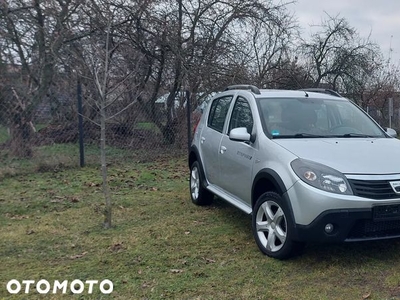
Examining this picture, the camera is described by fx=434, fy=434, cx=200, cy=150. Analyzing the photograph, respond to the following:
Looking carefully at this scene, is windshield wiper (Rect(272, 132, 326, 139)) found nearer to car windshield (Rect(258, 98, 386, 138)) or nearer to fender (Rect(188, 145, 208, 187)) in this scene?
car windshield (Rect(258, 98, 386, 138))

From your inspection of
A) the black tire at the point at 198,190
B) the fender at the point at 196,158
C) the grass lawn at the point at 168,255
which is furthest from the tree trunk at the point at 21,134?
the black tire at the point at 198,190

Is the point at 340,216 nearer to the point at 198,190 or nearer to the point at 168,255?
the point at 168,255

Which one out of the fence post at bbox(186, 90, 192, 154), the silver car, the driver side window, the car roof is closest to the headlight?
the silver car

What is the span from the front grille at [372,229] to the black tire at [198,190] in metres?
2.64

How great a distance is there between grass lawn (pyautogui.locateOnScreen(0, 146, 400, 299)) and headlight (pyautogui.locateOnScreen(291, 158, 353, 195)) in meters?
0.77

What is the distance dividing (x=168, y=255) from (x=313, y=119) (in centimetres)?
223

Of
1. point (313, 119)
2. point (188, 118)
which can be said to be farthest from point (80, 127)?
point (313, 119)

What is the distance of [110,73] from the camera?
31.4 ft

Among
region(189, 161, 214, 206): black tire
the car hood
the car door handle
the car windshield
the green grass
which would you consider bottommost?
region(189, 161, 214, 206): black tire

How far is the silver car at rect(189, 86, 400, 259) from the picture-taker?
12.1ft

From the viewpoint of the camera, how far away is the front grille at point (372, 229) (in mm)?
3754

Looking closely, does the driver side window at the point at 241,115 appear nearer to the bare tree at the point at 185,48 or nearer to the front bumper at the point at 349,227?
the front bumper at the point at 349,227

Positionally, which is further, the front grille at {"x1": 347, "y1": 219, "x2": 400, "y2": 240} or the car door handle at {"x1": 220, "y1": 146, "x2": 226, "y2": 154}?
the car door handle at {"x1": 220, "y1": 146, "x2": 226, "y2": 154}

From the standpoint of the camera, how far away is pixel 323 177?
3.77 meters
